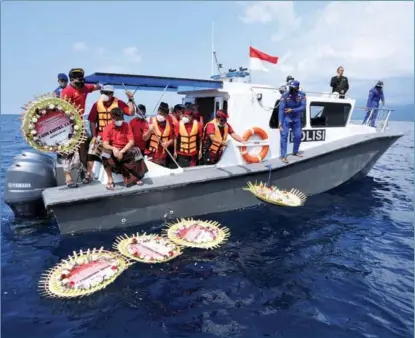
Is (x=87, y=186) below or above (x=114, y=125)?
below

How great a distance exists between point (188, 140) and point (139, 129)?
100cm

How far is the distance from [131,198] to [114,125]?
4.33ft

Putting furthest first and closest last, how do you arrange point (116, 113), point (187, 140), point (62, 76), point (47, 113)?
point (187, 140)
point (62, 76)
point (116, 113)
point (47, 113)

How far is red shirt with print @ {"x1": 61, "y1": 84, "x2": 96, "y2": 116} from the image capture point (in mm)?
5625

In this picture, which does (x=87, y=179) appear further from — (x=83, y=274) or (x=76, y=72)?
(x=83, y=274)

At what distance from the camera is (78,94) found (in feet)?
18.6

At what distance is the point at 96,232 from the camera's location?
571 centimetres

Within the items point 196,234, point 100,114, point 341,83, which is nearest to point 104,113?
point 100,114

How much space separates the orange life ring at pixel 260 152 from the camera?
23.7ft

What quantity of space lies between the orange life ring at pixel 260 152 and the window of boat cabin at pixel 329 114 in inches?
63.8

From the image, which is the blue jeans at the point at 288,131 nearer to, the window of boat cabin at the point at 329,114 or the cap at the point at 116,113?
the window of boat cabin at the point at 329,114

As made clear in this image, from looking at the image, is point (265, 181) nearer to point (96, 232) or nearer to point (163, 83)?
point (163, 83)

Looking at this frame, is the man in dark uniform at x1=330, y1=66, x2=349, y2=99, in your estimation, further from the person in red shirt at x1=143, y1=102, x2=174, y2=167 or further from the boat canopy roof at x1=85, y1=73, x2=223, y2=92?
the person in red shirt at x1=143, y1=102, x2=174, y2=167

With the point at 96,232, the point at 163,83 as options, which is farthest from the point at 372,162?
the point at 96,232
